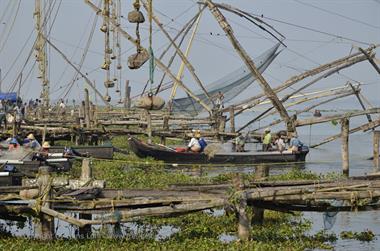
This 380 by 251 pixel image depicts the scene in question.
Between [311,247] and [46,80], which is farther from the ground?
[46,80]

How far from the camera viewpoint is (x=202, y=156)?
28906 mm

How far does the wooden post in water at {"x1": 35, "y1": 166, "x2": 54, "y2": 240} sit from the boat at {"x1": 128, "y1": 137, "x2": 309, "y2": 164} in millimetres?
15793

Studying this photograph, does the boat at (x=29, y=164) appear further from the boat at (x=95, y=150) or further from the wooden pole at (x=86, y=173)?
the wooden pole at (x=86, y=173)

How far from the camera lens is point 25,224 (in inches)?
634

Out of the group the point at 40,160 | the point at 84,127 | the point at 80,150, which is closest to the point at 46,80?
the point at 84,127

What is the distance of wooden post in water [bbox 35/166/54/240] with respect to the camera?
42.4 ft

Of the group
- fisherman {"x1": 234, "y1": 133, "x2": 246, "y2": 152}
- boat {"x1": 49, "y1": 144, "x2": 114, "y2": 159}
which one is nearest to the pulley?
boat {"x1": 49, "y1": 144, "x2": 114, "y2": 159}

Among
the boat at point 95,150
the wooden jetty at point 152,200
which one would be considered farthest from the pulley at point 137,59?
the boat at point 95,150

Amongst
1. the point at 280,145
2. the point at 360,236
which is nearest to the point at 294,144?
the point at 280,145

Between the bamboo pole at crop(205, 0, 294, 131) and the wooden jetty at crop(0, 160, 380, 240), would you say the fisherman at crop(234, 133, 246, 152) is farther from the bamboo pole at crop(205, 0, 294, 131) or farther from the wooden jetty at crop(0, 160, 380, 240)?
the wooden jetty at crop(0, 160, 380, 240)

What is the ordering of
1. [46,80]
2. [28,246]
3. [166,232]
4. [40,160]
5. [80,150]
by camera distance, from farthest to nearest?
1. [46,80]
2. [80,150]
3. [40,160]
4. [166,232]
5. [28,246]

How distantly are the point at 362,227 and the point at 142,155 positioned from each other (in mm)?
14170

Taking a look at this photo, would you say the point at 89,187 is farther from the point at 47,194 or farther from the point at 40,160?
the point at 40,160

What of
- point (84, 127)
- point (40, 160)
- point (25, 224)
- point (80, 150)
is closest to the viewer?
point (25, 224)
